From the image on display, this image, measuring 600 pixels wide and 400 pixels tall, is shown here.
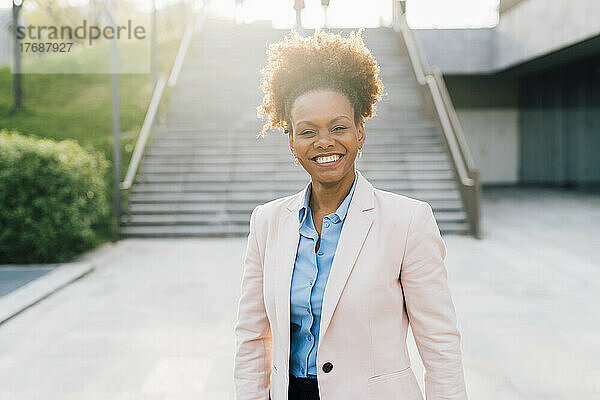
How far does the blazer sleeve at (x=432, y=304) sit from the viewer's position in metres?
1.88

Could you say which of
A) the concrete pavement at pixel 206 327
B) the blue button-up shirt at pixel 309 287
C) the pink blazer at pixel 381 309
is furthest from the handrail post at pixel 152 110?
the pink blazer at pixel 381 309

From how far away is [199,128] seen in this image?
1408cm

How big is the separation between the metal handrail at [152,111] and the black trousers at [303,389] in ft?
31.8

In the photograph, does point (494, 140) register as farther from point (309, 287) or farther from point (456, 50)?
point (309, 287)

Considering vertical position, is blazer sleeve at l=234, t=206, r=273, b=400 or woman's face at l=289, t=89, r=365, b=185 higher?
woman's face at l=289, t=89, r=365, b=185

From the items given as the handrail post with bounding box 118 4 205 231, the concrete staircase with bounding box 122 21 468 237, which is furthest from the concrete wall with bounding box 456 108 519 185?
the handrail post with bounding box 118 4 205 231

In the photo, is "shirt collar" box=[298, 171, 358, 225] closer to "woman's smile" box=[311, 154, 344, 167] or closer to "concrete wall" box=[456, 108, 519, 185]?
"woman's smile" box=[311, 154, 344, 167]

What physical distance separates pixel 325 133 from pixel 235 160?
36.4 ft

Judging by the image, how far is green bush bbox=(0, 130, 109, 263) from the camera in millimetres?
8359

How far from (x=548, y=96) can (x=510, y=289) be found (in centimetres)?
1619

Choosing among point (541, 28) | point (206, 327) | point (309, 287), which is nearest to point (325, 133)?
point (309, 287)

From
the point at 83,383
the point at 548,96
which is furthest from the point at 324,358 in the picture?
the point at 548,96

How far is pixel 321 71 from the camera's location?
1999mm

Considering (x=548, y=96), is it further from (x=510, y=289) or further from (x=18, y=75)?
(x=18, y=75)
